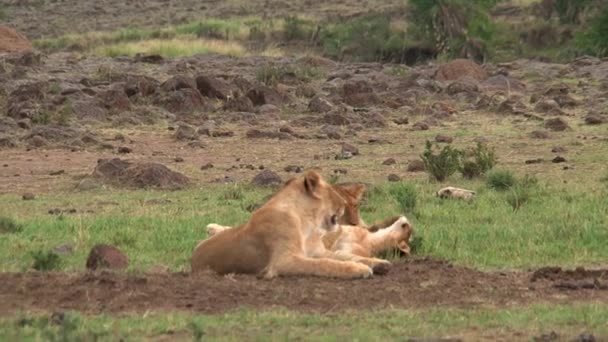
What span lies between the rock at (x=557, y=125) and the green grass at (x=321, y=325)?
14.9 meters

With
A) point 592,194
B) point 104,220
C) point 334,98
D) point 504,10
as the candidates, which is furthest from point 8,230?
point 504,10

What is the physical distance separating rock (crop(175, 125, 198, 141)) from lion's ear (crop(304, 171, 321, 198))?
12541 mm

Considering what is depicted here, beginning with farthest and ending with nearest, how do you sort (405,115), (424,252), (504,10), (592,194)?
(504,10) < (405,115) < (592,194) < (424,252)

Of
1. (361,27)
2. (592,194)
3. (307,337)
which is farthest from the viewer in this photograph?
(361,27)

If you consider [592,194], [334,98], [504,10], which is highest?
[592,194]

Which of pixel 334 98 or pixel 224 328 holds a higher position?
pixel 224 328

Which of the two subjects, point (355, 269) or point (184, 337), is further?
point (355, 269)

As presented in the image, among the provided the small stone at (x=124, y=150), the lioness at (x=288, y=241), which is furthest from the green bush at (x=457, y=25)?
the lioness at (x=288, y=241)

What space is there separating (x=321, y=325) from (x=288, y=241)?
163 cm

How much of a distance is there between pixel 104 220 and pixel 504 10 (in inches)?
1694

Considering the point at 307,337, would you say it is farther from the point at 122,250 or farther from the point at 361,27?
the point at 361,27

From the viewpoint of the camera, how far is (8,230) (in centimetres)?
1187

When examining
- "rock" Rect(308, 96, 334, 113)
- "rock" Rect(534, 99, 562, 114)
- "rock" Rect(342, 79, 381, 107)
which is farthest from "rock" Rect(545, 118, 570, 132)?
"rock" Rect(342, 79, 381, 107)

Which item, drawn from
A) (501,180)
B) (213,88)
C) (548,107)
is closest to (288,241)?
(501,180)
